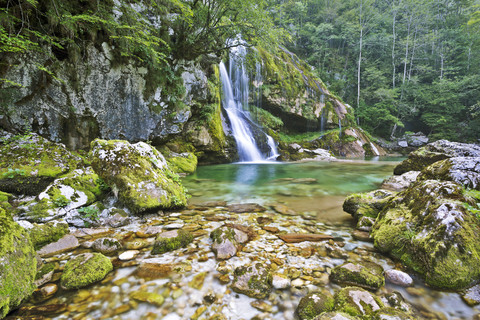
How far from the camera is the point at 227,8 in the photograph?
316 inches

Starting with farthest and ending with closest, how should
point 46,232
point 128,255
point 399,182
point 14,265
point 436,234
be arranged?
point 399,182 < point 46,232 < point 128,255 < point 436,234 < point 14,265

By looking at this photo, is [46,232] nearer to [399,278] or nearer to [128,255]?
[128,255]

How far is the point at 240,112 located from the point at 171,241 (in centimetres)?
1309

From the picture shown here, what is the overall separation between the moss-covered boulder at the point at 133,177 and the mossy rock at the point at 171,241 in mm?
1021

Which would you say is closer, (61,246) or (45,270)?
(45,270)

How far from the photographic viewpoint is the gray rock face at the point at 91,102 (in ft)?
18.0

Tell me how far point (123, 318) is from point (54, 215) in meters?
2.28

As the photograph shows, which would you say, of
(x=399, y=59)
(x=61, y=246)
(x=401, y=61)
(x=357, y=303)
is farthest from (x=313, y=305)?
(x=399, y=59)

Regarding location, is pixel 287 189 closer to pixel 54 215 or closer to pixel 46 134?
pixel 54 215

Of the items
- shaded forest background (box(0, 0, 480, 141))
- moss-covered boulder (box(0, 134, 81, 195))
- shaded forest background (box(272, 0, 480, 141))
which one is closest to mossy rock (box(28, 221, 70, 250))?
moss-covered boulder (box(0, 134, 81, 195))

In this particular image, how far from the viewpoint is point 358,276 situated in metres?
1.86

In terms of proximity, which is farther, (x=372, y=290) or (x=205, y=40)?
(x=205, y=40)

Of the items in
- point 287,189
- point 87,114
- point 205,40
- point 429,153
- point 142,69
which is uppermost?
point 205,40

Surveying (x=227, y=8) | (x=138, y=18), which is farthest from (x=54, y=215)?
(x=227, y=8)
